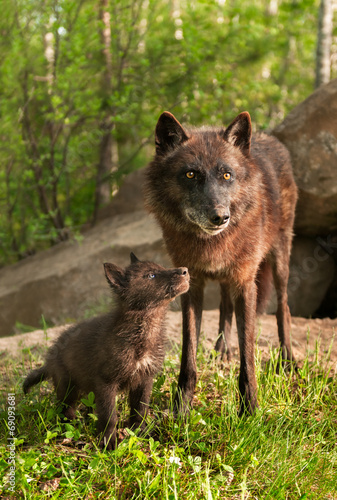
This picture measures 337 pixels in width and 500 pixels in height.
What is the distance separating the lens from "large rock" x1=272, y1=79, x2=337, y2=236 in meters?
5.82

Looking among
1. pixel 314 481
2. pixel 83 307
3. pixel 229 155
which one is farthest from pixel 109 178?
pixel 314 481

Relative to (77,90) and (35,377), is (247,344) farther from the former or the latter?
(77,90)

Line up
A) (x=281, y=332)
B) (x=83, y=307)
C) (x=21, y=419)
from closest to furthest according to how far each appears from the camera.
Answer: (x=21, y=419) < (x=281, y=332) < (x=83, y=307)

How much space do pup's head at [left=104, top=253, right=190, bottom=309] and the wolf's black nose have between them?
368mm

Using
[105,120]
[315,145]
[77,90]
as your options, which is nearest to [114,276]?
[315,145]

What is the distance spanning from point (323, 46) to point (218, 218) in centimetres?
836

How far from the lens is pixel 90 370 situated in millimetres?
3273

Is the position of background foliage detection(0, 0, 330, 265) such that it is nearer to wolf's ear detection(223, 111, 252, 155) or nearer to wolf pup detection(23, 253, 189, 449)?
wolf's ear detection(223, 111, 252, 155)

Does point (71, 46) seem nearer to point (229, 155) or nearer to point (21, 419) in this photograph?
point (229, 155)

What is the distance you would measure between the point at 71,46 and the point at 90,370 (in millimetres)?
5951

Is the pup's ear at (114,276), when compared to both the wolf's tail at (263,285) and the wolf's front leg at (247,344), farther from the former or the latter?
the wolf's tail at (263,285)

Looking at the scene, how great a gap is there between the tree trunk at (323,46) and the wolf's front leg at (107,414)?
8.50 m

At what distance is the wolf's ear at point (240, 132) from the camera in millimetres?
3564

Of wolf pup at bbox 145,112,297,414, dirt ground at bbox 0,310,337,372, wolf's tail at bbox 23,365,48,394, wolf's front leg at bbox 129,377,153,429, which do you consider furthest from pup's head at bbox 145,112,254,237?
wolf's tail at bbox 23,365,48,394
